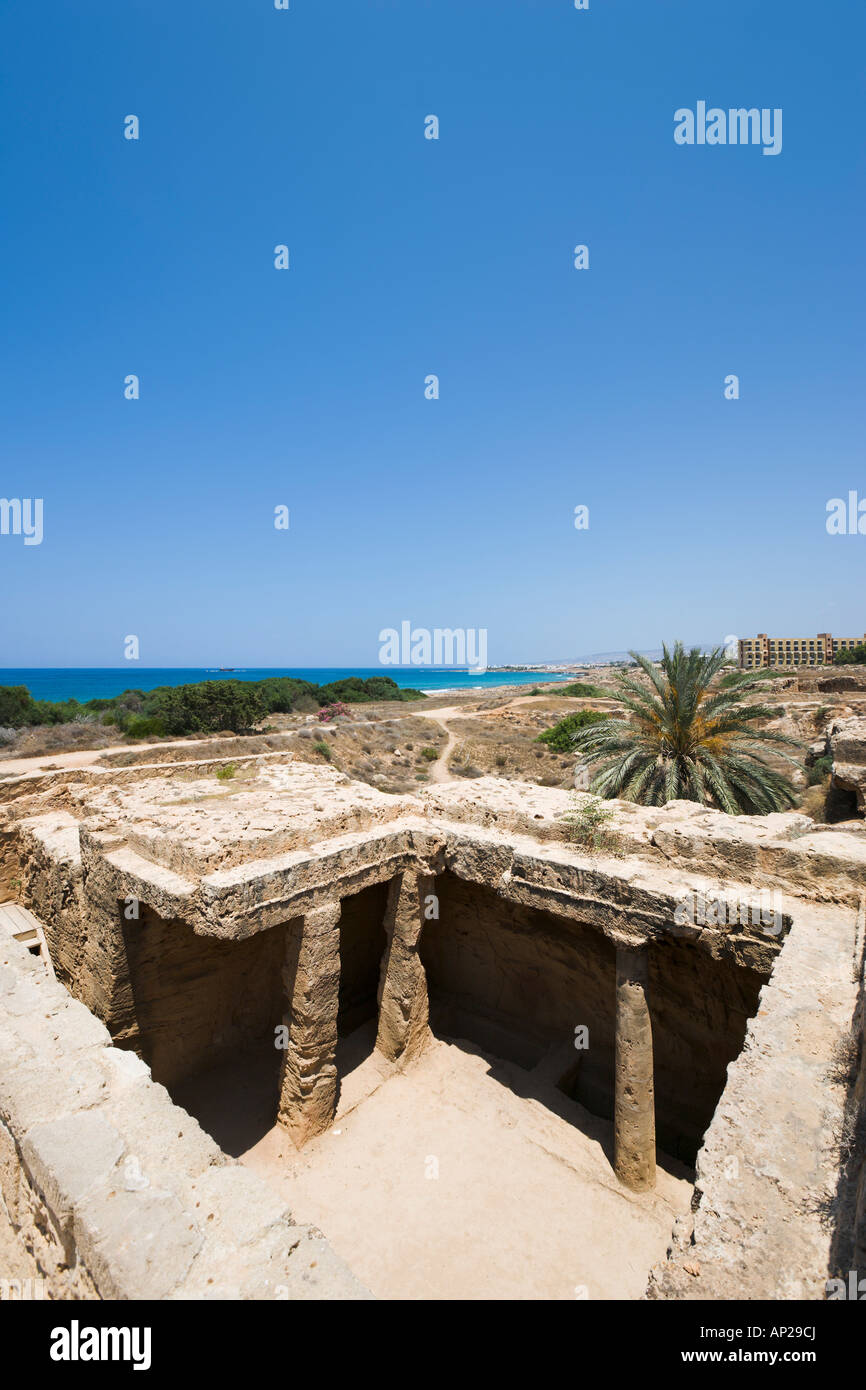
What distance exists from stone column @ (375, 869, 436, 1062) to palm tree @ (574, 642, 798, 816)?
4.48 metres

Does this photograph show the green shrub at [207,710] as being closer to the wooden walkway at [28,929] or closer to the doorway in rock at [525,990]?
the wooden walkway at [28,929]

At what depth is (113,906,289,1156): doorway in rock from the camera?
678cm

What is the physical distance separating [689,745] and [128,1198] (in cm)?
1029

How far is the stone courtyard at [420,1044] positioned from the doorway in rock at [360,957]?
5cm

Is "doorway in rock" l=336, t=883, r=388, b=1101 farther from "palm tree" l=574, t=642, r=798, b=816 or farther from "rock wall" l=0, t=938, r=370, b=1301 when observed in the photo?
"rock wall" l=0, t=938, r=370, b=1301

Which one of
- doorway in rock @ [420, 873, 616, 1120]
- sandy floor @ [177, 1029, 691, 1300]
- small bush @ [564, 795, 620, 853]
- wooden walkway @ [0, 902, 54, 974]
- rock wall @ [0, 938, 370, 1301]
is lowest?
sandy floor @ [177, 1029, 691, 1300]

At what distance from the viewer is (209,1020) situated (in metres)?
7.70

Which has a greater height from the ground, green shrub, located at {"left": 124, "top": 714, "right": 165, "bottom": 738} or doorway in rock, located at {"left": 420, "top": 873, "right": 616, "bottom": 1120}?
green shrub, located at {"left": 124, "top": 714, "right": 165, "bottom": 738}

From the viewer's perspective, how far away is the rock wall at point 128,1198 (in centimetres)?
274

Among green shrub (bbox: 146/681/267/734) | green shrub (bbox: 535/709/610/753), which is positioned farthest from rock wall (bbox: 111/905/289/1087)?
green shrub (bbox: 146/681/267/734)

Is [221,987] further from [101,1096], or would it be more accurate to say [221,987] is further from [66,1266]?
[66,1266]

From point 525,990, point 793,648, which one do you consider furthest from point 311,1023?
point 793,648

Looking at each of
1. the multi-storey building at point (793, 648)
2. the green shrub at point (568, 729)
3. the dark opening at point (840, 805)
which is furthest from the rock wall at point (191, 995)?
the multi-storey building at point (793, 648)
